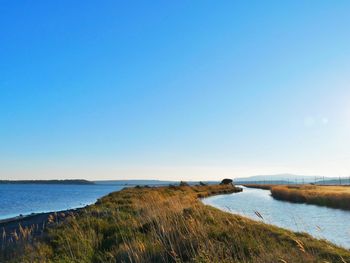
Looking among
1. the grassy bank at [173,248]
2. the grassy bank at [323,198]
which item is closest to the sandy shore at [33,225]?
the grassy bank at [173,248]

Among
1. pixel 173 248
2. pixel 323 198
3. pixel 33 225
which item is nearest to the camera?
pixel 173 248

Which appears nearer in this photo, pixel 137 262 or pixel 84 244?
pixel 137 262

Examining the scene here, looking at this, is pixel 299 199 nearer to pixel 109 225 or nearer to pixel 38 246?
pixel 109 225

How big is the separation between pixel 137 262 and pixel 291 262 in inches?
137

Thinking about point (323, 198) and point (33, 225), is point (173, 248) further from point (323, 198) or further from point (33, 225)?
point (323, 198)

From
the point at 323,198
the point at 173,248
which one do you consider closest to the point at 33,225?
the point at 173,248

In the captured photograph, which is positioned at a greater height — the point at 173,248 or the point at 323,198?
the point at 323,198

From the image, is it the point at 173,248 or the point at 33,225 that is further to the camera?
the point at 33,225

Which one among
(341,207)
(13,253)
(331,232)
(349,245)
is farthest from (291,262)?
(341,207)

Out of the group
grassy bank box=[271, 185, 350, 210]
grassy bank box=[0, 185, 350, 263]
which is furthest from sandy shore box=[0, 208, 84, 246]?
grassy bank box=[271, 185, 350, 210]

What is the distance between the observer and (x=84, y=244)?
454 inches

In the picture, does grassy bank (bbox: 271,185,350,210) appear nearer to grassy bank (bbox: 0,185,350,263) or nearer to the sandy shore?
the sandy shore

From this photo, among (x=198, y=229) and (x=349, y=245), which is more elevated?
(x=198, y=229)

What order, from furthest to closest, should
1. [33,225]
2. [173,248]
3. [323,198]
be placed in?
1. [323,198]
2. [33,225]
3. [173,248]
